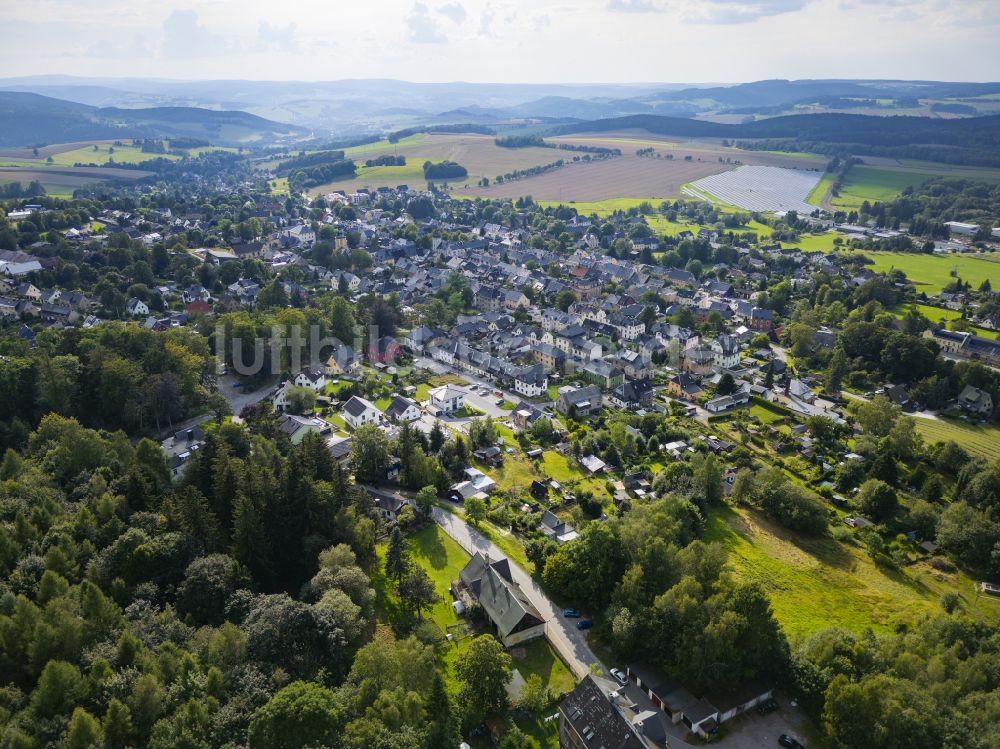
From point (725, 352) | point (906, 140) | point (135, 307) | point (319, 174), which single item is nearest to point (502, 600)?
point (725, 352)

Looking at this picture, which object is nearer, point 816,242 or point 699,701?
point 699,701

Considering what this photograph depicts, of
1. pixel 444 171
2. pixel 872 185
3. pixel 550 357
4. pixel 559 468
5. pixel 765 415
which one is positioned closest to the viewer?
pixel 559 468

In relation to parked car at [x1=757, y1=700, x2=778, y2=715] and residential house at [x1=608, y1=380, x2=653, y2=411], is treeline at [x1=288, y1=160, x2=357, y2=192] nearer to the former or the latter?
residential house at [x1=608, y1=380, x2=653, y2=411]

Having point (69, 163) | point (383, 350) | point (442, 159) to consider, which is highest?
point (442, 159)

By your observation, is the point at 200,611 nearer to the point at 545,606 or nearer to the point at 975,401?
the point at 545,606

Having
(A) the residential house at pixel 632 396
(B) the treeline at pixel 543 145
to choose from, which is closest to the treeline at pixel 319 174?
(B) the treeline at pixel 543 145

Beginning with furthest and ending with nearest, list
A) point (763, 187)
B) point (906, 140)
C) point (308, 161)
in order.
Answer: point (906, 140), point (308, 161), point (763, 187)

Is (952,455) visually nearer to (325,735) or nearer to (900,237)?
(325,735)
